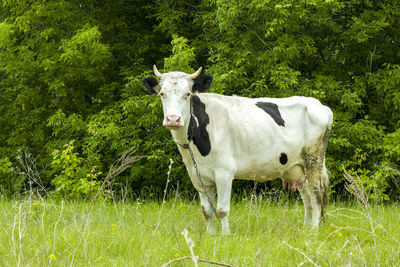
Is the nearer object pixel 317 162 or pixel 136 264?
pixel 136 264

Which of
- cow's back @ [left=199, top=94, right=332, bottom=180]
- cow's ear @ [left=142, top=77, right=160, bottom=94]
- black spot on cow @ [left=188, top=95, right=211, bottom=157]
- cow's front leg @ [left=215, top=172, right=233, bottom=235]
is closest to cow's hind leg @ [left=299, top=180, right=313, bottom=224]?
cow's back @ [left=199, top=94, right=332, bottom=180]

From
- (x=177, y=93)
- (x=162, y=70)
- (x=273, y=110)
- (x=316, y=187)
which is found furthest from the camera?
(x=162, y=70)

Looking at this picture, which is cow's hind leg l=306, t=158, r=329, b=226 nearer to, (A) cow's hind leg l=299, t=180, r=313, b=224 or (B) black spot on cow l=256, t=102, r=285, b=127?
(A) cow's hind leg l=299, t=180, r=313, b=224

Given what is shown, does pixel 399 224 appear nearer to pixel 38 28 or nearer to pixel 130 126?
pixel 130 126

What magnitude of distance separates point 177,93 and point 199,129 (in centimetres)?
58

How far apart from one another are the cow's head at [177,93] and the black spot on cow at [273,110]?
1074 millimetres

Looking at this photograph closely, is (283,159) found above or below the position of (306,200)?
above

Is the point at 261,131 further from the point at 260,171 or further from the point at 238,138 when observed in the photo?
the point at 260,171

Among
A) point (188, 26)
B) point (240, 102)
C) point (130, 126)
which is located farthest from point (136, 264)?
point (188, 26)

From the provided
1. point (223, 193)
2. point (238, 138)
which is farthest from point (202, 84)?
point (223, 193)

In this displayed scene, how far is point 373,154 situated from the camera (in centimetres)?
1080

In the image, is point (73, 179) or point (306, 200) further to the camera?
point (73, 179)

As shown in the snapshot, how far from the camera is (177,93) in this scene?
5.01m

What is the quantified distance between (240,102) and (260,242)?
2.08 metres
